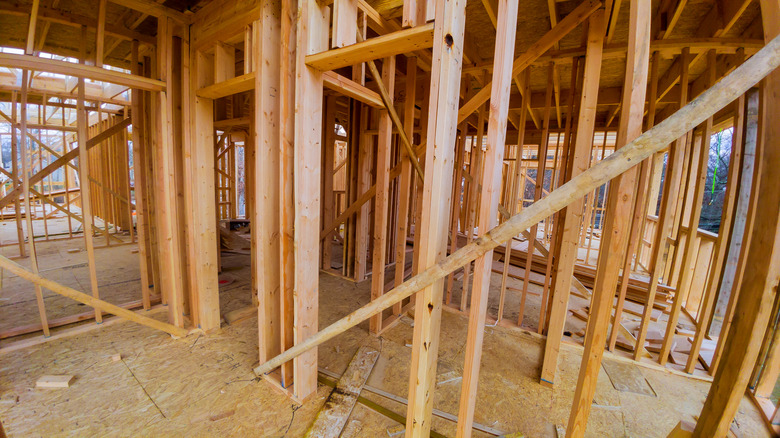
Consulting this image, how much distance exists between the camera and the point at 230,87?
9.30 ft

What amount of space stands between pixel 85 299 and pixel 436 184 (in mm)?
3644

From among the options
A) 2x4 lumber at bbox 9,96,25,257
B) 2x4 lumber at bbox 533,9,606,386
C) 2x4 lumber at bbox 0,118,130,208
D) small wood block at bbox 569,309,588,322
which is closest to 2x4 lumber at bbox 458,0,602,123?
2x4 lumber at bbox 533,9,606,386

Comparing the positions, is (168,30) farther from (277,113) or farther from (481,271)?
(481,271)

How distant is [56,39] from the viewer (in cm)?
423

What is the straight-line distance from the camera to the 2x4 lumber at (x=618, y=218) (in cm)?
120

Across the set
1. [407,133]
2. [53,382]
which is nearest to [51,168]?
[53,382]

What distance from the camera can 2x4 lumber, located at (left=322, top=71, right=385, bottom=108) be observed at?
7.79 ft

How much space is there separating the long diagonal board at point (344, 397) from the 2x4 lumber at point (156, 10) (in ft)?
13.5

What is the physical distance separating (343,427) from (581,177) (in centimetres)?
244

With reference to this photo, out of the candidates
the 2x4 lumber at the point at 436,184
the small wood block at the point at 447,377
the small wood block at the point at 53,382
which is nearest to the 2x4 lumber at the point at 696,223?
the small wood block at the point at 447,377

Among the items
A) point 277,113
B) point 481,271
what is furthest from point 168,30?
point 481,271

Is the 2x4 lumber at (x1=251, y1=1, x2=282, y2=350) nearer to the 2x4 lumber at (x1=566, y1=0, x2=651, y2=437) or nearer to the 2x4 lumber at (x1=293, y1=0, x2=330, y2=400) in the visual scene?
the 2x4 lumber at (x1=293, y1=0, x2=330, y2=400)

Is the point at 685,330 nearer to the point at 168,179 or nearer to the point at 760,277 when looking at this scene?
the point at 760,277

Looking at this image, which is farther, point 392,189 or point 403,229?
point 392,189
